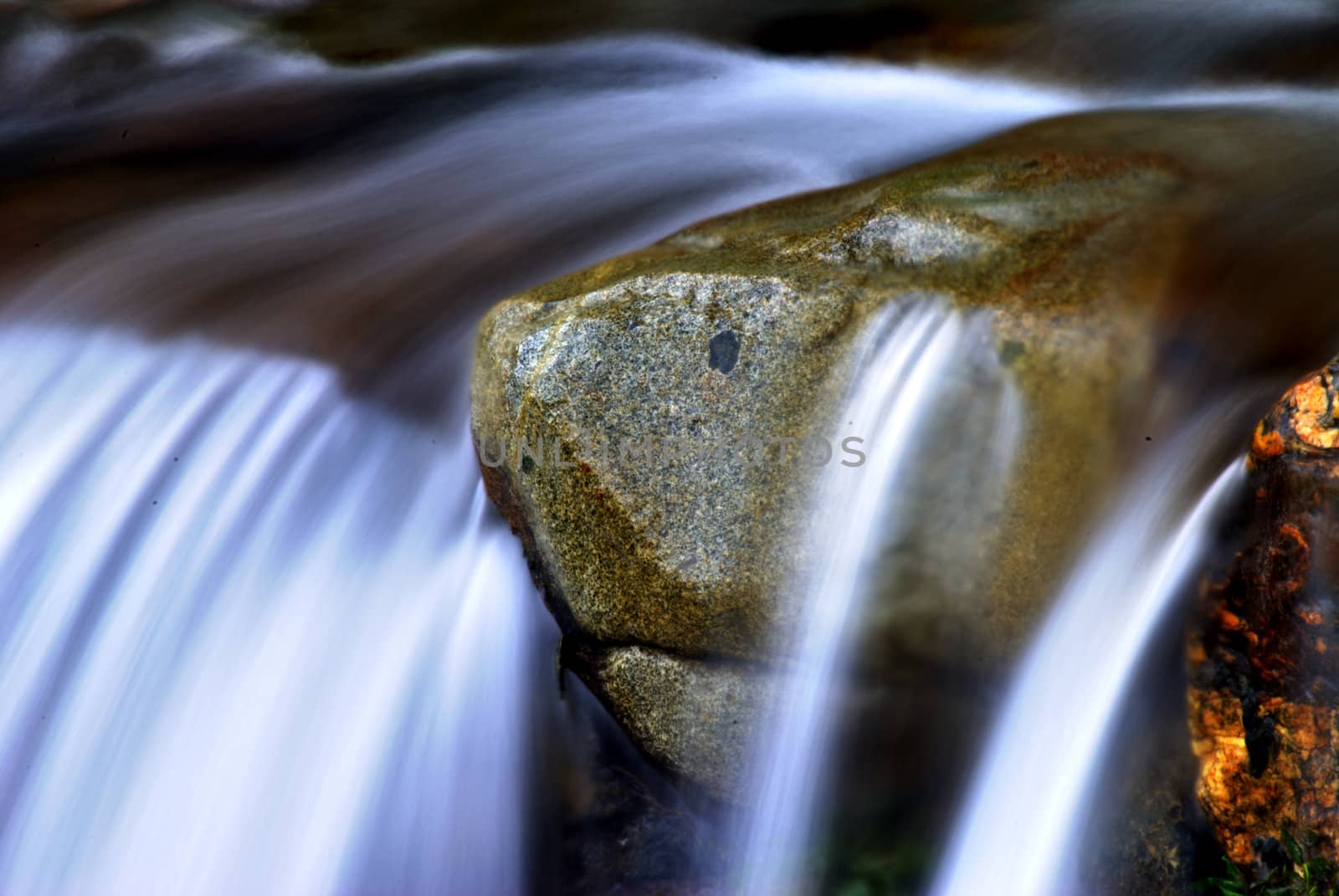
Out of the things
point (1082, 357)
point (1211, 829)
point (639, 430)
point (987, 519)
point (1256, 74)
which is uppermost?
point (1256, 74)

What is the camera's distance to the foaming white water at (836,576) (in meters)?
3.35

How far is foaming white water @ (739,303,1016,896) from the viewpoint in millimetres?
3350

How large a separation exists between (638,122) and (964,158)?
2243 mm

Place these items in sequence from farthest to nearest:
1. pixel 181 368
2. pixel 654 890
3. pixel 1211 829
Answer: pixel 181 368 → pixel 654 890 → pixel 1211 829

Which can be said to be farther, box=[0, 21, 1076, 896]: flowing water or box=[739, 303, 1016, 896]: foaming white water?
box=[0, 21, 1076, 896]: flowing water

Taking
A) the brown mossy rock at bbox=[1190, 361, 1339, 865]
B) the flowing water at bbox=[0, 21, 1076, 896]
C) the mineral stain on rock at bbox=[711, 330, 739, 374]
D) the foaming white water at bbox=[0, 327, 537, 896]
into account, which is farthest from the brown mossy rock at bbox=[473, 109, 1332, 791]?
the foaming white water at bbox=[0, 327, 537, 896]

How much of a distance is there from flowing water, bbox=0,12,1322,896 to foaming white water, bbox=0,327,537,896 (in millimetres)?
12

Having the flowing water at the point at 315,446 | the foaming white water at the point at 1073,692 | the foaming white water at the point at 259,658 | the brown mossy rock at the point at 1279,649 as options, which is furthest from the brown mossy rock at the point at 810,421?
the foaming white water at the point at 259,658

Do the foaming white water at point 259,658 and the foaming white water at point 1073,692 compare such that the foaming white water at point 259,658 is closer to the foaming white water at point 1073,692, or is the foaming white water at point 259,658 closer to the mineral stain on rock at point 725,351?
the mineral stain on rock at point 725,351

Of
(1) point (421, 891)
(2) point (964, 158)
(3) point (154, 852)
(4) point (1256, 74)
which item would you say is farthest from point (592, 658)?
(4) point (1256, 74)

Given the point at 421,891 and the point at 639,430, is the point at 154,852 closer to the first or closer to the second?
the point at 421,891

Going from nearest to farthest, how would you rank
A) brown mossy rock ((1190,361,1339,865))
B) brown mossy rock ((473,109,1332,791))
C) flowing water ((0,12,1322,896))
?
brown mossy rock ((1190,361,1339,865)) < brown mossy rock ((473,109,1332,791)) < flowing water ((0,12,1322,896))

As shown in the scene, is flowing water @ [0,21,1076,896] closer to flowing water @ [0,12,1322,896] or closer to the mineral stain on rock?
flowing water @ [0,12,1322,896]

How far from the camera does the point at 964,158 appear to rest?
4.43 m
